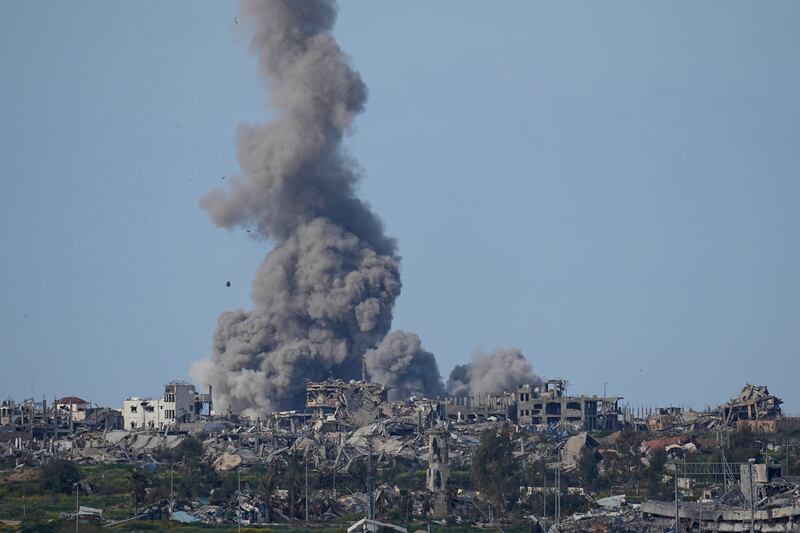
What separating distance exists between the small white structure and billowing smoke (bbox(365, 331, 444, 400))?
45.3ft

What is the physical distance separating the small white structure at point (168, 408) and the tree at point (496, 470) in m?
48.4

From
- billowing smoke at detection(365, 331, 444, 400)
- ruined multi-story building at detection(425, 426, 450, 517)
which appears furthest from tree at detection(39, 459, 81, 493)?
billowing smoke at detection(365, 331, 444, 400)

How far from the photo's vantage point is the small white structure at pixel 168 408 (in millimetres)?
138000

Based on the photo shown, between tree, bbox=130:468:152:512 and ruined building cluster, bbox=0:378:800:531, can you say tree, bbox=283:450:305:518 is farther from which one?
tree, bbox=130:468:152:512

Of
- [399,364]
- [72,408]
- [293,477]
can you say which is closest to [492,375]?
[399,364]

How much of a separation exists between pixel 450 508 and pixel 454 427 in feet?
139

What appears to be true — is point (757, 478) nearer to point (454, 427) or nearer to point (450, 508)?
point (450, 508)

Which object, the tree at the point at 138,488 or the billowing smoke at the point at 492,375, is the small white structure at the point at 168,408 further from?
the tree at the point at 138,488

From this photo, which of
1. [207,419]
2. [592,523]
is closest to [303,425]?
[207,419]

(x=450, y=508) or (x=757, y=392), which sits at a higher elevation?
(x=757, y=392)

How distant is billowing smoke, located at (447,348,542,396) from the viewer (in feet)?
471

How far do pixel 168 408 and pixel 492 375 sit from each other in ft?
87.3

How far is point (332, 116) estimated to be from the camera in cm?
14512

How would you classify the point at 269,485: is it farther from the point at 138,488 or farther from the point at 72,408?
Result: the point at 72,408
